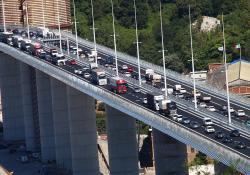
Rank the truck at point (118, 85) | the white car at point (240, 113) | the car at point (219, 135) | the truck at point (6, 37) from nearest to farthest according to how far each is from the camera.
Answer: the car at point (219, 135)
the white car at point (240, 113)
the truck at point (118, 85)
the truck at point (6, 37)

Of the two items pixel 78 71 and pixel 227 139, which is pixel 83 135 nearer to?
pixel 78 71

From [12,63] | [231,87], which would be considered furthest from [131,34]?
[231,87]

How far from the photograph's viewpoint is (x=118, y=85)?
103500mm

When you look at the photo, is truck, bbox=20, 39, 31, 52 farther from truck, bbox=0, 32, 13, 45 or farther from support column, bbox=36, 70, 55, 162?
support column, bbox=36, 70, 55, 162

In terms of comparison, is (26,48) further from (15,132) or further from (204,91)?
(204,91)

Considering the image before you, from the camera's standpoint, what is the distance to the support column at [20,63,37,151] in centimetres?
14150

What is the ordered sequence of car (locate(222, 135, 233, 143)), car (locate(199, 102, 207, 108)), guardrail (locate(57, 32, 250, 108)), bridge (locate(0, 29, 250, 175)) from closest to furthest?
car (locate(222, 135, 233, 143)) → bridge (locate(0, 29, 250, 175)) → car (locate(199, 102, 207, 108)) → guardrail (locate(57, 32, 250, 108))

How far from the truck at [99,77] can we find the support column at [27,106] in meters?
31.9

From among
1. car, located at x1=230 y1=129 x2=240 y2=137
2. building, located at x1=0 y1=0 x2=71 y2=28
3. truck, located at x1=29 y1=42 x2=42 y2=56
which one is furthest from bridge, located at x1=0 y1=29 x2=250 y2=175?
building, located at x1=0 y1=0 x2=71 y2=28

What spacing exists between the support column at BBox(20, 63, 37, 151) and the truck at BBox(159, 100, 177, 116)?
49898 millimetres

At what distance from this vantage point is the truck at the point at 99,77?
4277 inches

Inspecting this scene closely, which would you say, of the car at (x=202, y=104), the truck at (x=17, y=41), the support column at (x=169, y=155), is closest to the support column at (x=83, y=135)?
the truck at (x=17, y=41)

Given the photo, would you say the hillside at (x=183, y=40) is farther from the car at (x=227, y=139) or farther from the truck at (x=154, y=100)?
the car at (x=227, y=139)

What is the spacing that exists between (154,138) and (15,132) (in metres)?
46.3
